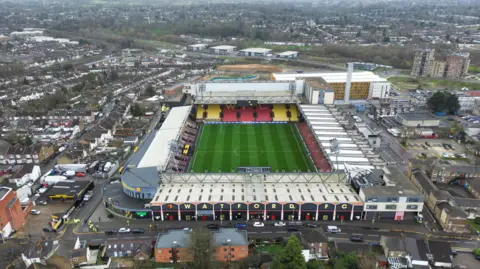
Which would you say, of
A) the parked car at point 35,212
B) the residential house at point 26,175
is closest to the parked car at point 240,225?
the parked car at point 35,212

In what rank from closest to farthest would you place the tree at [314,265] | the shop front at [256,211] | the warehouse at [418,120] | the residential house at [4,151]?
1. the tree at [314,265]
2. the shop front at [256,211]
3. the residential house at [4,151]
4. the warehouse at [418,120]

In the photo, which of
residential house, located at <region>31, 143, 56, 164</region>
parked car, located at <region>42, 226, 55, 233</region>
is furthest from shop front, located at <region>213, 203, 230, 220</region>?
residential house, located at <region>31, 143, 56, 164</region>

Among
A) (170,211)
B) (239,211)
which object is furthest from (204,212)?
(239,211)

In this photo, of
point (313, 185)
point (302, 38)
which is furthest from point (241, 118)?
point (302, 38)

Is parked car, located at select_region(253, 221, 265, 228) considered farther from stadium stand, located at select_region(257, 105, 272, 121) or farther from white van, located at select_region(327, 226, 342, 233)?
stadium stand, located at select_region(257, 105, 272, 121)

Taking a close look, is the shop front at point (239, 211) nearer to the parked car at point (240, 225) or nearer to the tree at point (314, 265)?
the parked car at point (240, 225)

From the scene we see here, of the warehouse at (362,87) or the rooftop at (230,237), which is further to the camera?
the warehouse at (362,87)

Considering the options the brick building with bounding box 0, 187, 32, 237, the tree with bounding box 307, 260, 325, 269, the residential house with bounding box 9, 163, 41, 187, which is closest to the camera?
the tree with bounding box 307, 260, 325, 269

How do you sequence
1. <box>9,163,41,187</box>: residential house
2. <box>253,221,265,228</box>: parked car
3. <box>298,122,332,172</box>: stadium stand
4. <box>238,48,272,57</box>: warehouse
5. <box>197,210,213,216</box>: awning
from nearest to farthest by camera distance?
1. <box>253,221,265,228</box>: parked car
2. <box>197,210,213,216</box>: awning
3. <box>9,163,41,187</box>: residential house
4. <box>298,122,332,172</box>: stadium stand
5. <box>238,48,272,57</box>: warehouse
